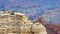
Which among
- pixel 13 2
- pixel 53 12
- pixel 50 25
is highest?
pixel 13 2

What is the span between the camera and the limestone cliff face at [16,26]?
2797 millimetres

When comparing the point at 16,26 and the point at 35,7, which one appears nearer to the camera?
the point at 16,26

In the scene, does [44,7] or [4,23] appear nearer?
[4,23]

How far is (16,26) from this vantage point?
284 centimetres

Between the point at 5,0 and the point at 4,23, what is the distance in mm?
1048

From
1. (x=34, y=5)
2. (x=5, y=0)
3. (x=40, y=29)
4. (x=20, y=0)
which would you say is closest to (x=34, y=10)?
(x=34, y=5)

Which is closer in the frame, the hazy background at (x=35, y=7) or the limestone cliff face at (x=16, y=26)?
the limestone cliff face at (x=16, y=26)

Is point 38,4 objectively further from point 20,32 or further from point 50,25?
point 20,32

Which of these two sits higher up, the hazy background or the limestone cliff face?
the hazy background

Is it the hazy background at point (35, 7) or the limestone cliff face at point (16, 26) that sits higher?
the hazy background at point (35, 7)

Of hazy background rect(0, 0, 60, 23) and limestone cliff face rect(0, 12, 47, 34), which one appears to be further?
hazy background rect(0, 0, 60, 23)

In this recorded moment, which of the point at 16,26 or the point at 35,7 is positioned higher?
the point at 35,7

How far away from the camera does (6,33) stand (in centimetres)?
278

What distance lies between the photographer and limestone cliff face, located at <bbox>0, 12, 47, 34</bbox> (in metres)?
2.80
